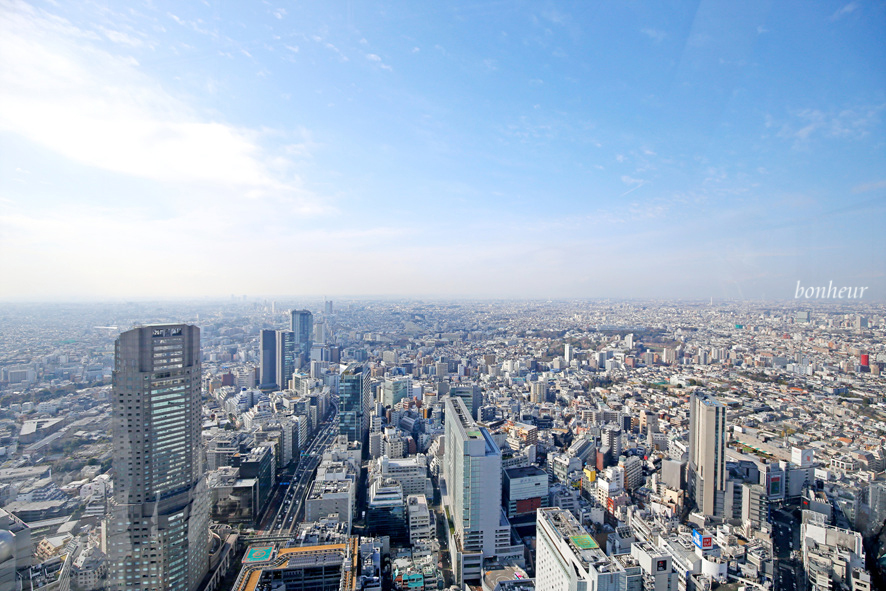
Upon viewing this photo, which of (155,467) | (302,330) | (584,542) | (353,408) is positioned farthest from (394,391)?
(584,542)

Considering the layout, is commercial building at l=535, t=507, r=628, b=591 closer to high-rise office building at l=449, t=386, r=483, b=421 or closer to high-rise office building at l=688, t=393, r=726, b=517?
high-rise office building at l=688, t=393, r=726, b=517

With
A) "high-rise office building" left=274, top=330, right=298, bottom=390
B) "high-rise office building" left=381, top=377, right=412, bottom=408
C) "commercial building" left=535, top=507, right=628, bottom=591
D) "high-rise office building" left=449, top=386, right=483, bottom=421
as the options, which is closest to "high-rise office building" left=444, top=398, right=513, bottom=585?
"commercial building" left=535, top=507, right=628, bottom=591

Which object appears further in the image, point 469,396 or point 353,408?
point 469,396

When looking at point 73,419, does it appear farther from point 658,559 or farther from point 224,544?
point 658,559

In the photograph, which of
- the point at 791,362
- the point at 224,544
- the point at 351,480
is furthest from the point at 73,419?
the point at 791,362

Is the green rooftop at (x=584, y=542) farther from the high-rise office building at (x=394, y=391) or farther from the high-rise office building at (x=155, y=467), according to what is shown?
the high-rise office building at (x=394, y=391)

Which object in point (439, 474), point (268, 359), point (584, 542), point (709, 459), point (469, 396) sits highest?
point (584, 542)

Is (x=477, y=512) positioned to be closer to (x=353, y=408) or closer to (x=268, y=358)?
(x=353, y=408)
